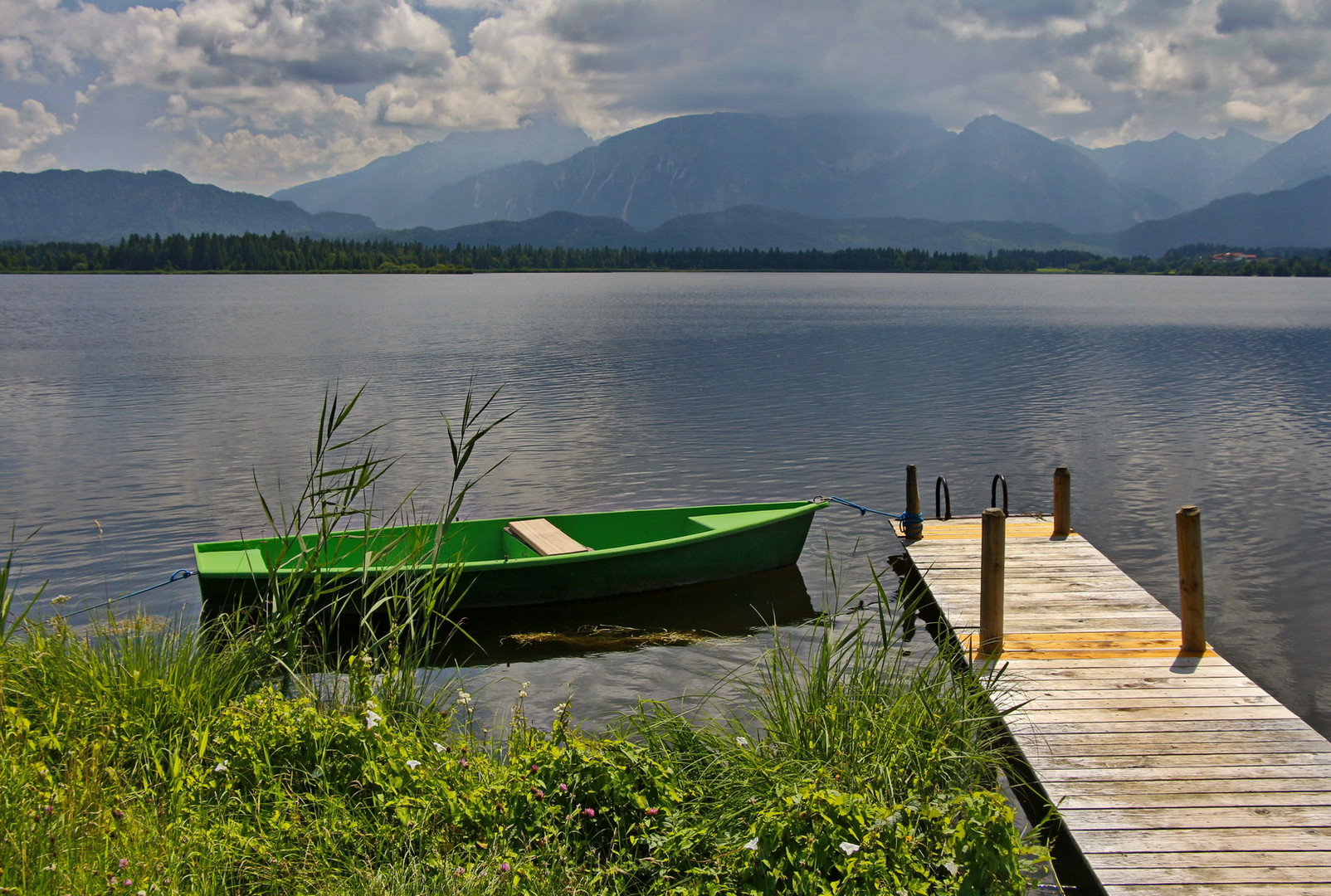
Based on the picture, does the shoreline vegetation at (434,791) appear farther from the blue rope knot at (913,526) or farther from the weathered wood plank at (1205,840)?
the blue rope knot at (913,526)

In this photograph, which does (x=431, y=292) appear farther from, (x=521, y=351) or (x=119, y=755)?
(x=119, y=755)

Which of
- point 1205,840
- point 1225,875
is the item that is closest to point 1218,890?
point 1225,875

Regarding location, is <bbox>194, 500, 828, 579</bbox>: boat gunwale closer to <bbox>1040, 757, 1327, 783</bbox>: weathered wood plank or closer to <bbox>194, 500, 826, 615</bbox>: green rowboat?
<bbox>194, 500, 826, 615</bbox>: green rowboat

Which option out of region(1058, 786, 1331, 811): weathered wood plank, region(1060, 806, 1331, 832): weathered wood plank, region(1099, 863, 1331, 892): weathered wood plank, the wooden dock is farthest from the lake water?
region(1099, 863, 1331, 892): weathered wood plank

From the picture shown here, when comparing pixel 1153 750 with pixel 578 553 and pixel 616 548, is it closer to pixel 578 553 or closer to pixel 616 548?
pixel 578 553

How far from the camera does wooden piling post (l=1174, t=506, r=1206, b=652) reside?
9.26 metres

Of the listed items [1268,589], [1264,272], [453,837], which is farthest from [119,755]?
[1264,272]

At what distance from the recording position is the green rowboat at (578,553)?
12.0 metres

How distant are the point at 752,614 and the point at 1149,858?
7.75m

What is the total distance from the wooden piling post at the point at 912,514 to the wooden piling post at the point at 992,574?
5.05m

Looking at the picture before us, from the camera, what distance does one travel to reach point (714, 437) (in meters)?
26.9

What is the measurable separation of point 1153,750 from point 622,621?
7.16 meters

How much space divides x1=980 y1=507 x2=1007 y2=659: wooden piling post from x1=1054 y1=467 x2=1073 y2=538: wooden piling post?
190 inches

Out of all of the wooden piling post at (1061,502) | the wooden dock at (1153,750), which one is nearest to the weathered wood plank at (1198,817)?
the wooden dock at (1153,750)
